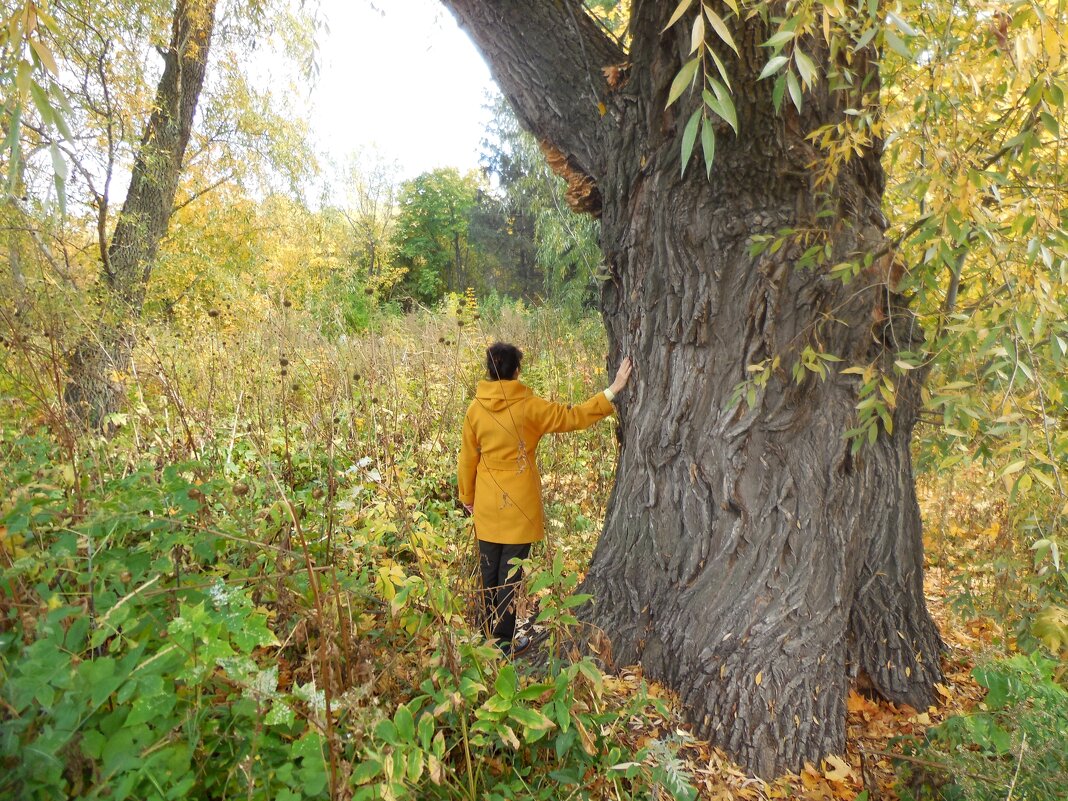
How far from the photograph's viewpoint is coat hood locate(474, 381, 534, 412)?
3.07 m

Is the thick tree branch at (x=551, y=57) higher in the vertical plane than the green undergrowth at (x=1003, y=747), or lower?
higher

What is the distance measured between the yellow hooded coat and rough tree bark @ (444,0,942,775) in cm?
60

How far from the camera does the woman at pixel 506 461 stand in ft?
10.1

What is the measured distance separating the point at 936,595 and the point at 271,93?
29.5 ft

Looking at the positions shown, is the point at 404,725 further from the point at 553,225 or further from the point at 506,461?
the point at 553,225

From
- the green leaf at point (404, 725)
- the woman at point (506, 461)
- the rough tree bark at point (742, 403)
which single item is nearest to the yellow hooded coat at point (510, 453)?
the woman at point (506, 461)

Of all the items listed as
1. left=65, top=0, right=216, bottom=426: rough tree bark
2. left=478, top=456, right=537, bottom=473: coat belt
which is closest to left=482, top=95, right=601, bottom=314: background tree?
left=478, top=456, right=537, bottom=473: coat belt

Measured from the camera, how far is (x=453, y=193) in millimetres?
31359

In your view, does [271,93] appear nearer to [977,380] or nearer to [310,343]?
[310,343]

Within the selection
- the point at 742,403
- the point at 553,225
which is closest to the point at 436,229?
the point at 553,225

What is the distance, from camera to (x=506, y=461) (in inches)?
124

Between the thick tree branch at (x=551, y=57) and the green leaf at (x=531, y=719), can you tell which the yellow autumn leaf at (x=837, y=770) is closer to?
the green leaf at (x=531, y=719)

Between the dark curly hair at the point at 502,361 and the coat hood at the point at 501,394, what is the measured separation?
0.20 ft

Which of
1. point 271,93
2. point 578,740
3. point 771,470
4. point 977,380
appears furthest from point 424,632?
point 271,93
